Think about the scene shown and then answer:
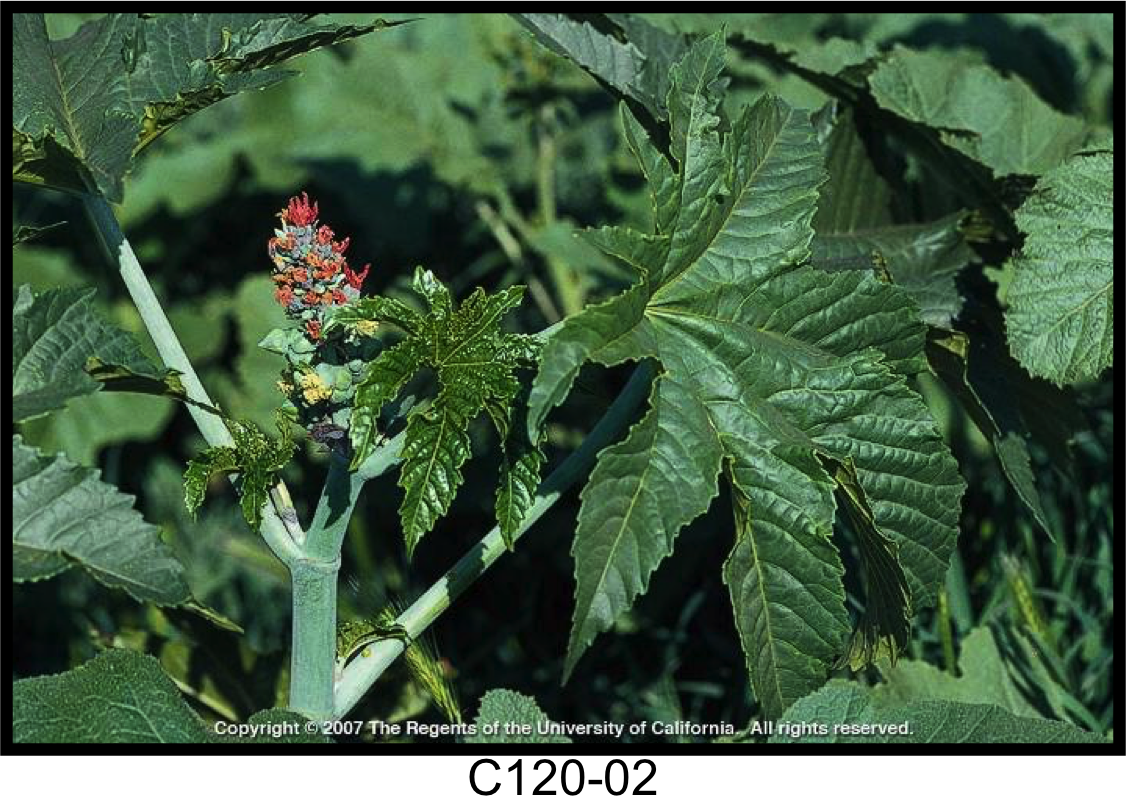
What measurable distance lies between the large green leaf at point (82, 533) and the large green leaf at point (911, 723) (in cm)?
85

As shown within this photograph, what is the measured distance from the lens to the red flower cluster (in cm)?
175

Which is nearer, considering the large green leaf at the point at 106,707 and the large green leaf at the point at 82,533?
the large green leaf at the point at 82,533

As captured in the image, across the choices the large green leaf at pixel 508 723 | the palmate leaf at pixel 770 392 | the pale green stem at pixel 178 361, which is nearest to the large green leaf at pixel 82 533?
the pale green stem at pixel 178 361

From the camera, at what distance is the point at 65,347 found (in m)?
1.77

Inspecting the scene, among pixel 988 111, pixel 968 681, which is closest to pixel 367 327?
pixel 968 681

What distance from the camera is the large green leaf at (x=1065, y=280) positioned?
215cm

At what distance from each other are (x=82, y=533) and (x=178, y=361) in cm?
29

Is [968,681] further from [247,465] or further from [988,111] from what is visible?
[247,465]

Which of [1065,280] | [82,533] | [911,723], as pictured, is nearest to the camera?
[82,533]

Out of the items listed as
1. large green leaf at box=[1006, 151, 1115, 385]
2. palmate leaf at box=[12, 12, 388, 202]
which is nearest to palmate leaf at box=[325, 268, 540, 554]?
palmate leaf at box=[12, 12, 388, 202]

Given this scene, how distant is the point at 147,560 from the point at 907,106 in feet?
5.38

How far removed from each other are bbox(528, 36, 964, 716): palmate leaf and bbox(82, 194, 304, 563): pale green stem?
493 mm

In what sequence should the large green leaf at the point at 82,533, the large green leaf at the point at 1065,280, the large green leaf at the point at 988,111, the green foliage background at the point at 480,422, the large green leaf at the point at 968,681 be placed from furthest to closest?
the green foliage background at the point at 480,422
the large green leaf at the point at 988,111
the large green leaf at the point at 968,681
the large green leaf at the point at 1065,280
the large green leaf at the point at 82,533

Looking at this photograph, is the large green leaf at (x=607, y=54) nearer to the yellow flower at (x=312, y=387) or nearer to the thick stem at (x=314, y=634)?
the yellow flower at (x=312, y=387)
